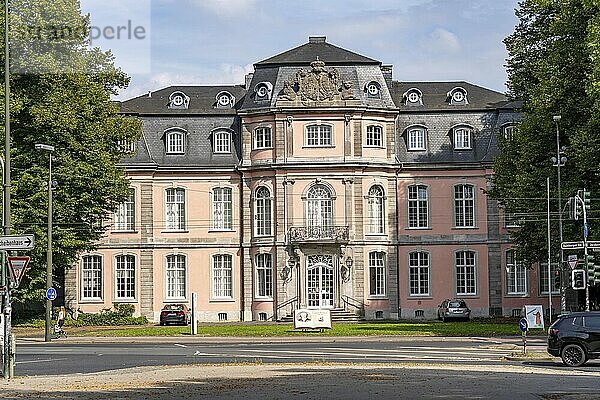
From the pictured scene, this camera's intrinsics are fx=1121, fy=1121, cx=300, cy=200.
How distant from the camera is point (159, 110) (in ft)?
238

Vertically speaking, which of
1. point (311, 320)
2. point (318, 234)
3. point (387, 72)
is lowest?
point (311, 320)

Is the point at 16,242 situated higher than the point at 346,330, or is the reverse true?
the point at 16,242

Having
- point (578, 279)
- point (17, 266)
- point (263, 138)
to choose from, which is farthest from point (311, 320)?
point (17, 266)

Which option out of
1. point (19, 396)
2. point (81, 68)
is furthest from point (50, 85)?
point (19, 396)

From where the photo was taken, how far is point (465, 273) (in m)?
71.5

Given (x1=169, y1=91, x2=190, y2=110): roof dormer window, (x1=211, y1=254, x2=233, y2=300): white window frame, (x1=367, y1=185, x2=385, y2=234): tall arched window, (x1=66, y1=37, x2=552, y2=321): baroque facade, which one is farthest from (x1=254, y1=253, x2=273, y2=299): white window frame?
(x1=169, y1=91, x2=190, y2=110): roof dormer window

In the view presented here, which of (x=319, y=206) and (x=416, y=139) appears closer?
(x=319, y=206)

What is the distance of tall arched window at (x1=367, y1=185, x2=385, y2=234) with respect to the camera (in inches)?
2749

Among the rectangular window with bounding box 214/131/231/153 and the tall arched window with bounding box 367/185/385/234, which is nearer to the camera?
the tall arched window with bounding box 367/185/385/234

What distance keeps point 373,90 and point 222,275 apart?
595 inches

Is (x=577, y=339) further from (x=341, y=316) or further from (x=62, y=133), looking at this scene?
(x=341, y=316)

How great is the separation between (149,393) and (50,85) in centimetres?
3840

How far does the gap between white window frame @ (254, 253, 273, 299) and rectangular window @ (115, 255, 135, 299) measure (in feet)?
26.1

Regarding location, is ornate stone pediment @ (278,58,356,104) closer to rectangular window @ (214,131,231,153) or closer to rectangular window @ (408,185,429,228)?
rectangular window @ (214,131,231,153)
